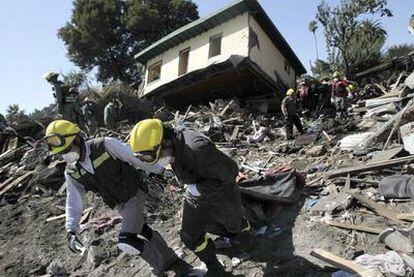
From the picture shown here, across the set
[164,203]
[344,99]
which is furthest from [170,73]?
[164,203]

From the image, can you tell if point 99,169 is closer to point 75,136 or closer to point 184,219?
point 75,136

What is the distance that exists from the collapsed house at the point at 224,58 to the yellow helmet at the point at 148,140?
10489 millimetres

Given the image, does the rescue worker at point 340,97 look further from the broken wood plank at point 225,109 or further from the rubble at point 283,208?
Result: the broken wood plank at point 225,109

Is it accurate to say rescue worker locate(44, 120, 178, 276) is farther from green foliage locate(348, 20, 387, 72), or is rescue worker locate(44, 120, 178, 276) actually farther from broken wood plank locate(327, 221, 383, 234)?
green foliage locate(348, 20, 387, 72)

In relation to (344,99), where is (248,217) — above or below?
below

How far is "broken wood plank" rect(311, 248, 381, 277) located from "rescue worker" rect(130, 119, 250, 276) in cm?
91

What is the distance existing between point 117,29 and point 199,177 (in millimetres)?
26537

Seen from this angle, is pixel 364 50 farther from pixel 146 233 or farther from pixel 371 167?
pixel 146 233

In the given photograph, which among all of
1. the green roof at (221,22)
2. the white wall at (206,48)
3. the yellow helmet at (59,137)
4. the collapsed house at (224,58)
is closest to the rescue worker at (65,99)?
the collapsed house at (224,58)

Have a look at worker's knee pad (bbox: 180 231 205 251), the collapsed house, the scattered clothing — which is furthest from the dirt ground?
the collapsed house

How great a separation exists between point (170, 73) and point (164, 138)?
52.1ft

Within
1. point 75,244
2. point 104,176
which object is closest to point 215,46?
point 104,176

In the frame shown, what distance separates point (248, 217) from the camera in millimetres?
5504

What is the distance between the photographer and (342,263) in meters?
4.15
